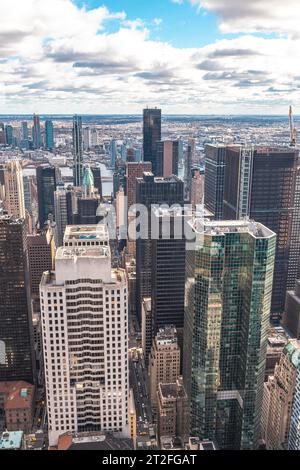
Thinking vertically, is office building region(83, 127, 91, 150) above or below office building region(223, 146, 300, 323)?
above

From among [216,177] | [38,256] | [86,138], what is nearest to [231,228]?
[38,256]

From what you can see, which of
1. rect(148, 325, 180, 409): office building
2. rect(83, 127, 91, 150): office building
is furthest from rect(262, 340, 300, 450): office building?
rect(83, 127, 91, 150): office building

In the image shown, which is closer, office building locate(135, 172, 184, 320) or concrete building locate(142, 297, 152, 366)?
concrete building locate(142, 297, 152, 366)

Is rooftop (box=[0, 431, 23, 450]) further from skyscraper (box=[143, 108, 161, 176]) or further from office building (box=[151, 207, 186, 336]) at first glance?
skyscraper (box=[143, 108, 161, 176])

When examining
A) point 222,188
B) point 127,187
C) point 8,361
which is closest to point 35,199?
point 127,187

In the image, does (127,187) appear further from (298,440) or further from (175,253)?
(298,440)

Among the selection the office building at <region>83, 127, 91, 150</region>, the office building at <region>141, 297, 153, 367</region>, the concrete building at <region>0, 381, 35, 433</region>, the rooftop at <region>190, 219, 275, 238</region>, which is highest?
the office building at <region>83, 127, 91, 150</region>
